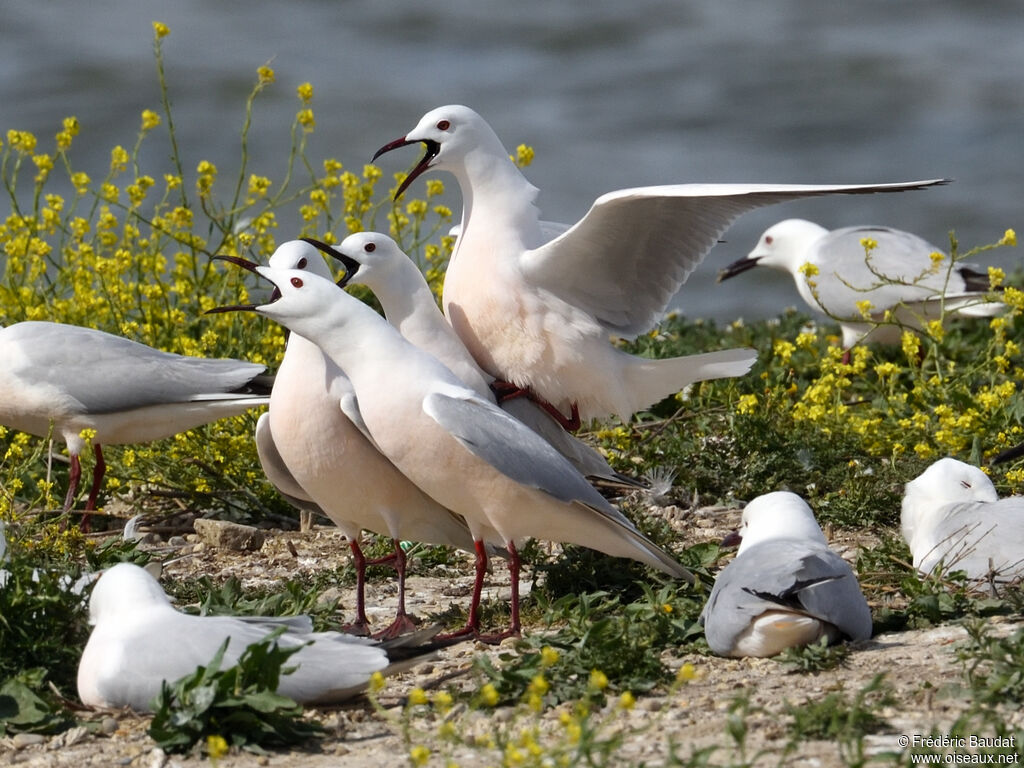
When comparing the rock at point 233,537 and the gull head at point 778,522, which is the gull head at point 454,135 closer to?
the rock at point 233,537

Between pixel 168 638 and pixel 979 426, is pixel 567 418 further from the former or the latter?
pixel 168 638

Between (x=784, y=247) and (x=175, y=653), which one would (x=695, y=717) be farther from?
(x=784, y=247)

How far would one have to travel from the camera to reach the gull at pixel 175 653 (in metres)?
4.04

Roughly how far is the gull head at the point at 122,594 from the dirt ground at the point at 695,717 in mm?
283

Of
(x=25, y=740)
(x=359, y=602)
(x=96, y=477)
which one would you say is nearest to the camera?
(x=25, y=740)

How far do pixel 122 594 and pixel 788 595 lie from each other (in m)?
1.80

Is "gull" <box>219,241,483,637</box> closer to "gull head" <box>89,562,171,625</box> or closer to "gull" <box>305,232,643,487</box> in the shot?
"gull" <box>305,232,643,487</box>

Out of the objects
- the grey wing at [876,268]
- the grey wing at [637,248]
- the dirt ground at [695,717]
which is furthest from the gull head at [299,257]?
the grey wing at [876,268]

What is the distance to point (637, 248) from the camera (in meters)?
6.01

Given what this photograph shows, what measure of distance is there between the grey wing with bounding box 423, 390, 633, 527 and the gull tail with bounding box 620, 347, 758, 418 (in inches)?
46.1

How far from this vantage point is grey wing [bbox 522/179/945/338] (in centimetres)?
562

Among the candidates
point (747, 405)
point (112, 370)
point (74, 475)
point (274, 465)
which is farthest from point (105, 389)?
point (747, 405)

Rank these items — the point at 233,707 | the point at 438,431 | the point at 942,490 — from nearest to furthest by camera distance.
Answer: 1. the point at 233,707
2. the point at 438,431
3. the point at 942,490

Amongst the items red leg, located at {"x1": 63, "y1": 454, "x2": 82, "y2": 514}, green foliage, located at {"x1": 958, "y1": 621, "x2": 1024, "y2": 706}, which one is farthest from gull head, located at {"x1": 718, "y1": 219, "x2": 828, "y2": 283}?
green foliage, located at {"x1": 958, "y1": 621, "x2": 1024, "y2": 706}
